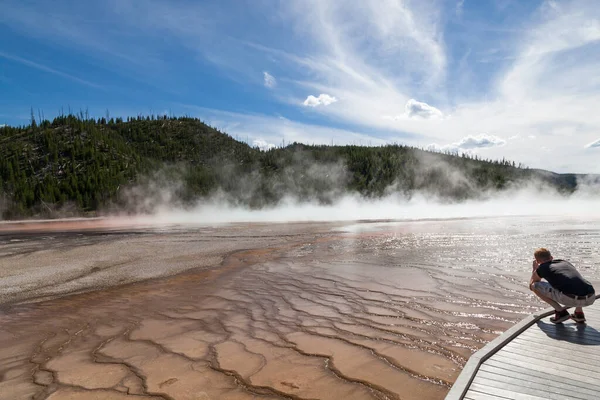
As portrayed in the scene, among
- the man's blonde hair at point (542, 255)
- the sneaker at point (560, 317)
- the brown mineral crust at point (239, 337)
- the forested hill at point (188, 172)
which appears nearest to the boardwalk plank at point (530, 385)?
the brown mineral crust at point (239, 337)

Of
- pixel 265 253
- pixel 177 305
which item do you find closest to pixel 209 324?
pixel 177 305

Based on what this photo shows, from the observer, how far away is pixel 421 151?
142625mm

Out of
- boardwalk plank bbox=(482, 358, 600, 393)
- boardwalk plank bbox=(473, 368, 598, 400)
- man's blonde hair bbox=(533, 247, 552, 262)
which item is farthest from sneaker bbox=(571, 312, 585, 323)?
boardwalk plank bbox=(473, 368, 598, 400)

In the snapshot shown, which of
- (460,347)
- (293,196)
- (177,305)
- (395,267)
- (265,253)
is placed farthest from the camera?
(293,196)

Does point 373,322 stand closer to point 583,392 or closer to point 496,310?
point 496,310

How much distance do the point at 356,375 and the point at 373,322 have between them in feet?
6.86

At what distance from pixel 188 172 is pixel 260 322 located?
10119 centimetres

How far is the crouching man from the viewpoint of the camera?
566cm

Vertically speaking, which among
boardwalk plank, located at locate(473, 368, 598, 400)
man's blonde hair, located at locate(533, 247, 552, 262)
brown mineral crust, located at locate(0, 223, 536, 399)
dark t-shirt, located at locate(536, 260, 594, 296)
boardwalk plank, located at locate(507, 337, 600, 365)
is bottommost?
brown mineral crust, located at locate(0, 223, 536, 399)

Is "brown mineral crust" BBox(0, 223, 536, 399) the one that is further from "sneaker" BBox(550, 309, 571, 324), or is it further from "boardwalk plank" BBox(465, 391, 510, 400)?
"sneaker" BBox(550, 309, 571, 324)

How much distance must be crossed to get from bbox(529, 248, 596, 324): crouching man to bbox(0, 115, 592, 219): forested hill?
2903 inches

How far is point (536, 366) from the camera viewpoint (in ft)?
14.4

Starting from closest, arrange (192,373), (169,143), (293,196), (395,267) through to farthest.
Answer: (192,373) < (395,267) < (293,196) < (169,143)

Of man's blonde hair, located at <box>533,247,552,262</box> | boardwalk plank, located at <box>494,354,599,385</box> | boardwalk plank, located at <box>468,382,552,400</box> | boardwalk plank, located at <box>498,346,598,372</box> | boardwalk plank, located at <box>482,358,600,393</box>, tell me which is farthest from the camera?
man's blonde hair, located at <box>533,247,552,262</box>
